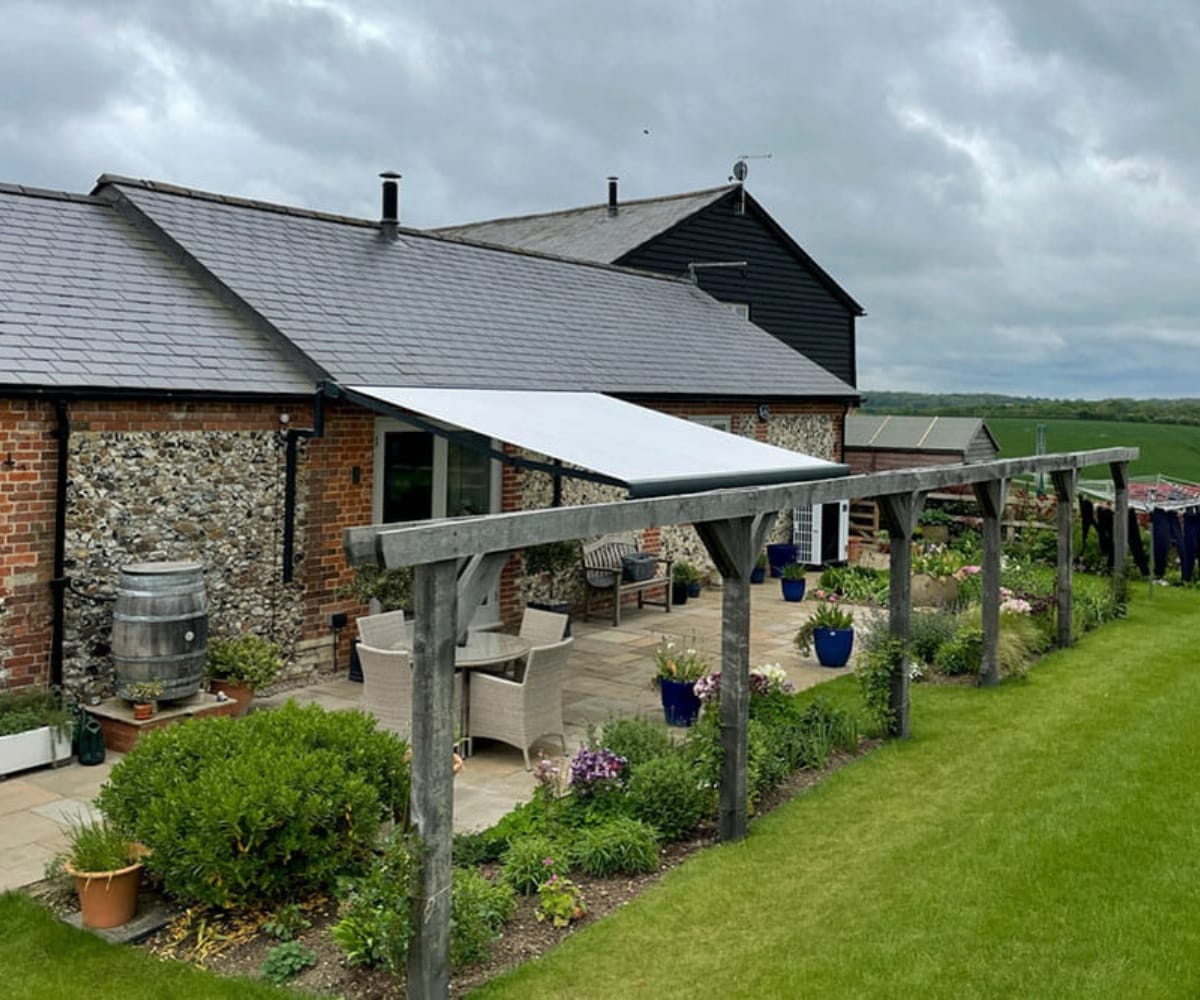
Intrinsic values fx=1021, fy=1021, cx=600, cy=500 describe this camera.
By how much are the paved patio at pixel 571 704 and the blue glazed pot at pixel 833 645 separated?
0.38ft

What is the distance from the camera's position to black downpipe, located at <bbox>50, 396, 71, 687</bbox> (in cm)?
799

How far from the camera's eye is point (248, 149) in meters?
27.3

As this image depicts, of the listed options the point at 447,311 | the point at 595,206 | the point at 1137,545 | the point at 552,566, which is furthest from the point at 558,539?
the point at 595,206

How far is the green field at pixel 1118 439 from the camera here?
39750 mm

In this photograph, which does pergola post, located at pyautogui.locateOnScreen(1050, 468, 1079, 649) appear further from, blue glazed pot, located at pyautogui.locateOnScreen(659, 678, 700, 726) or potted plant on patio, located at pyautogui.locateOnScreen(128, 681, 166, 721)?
potted plant on patio, located at pyautogui.locateOnScreen(128, 681, 166, 721)

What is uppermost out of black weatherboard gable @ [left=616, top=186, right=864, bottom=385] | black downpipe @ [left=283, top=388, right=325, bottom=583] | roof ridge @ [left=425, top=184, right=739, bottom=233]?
roof ridge @ [left=425, top=184, right=739, bottom=233]

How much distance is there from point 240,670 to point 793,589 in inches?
A: 357

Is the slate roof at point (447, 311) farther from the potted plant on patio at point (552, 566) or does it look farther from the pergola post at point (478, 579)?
the pergola post at point (478, 579)

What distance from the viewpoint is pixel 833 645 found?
11.2 metres

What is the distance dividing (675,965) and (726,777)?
1685mm

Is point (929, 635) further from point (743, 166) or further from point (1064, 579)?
point (743, 166)

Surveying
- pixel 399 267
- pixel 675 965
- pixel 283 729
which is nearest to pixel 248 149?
pixel 399 267

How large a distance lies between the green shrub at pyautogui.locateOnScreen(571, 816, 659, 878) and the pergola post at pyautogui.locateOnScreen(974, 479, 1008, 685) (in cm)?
556

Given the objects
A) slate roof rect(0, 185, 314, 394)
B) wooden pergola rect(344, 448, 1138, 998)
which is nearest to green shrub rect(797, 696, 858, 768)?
wooden pergola rect(344, 448, 1138, 998)
